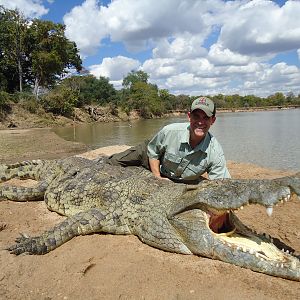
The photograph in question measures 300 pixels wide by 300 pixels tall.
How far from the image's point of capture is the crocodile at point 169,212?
10.2ft

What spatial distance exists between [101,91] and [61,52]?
51.2 feet

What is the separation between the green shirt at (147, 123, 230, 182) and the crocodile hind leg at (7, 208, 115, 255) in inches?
45.0

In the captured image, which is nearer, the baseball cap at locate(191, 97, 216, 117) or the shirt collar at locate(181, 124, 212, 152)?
the baseball cap at locate(191, 97, 216, 117)

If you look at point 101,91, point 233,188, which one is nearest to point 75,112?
point 101,91

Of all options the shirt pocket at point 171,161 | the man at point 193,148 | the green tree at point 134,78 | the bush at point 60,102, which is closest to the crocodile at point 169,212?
the shirt pocket at point 171,161

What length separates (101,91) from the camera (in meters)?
55.0

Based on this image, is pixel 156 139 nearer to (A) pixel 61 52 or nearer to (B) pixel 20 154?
(B) pixel 20 154

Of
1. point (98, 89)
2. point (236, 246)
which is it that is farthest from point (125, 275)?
point (98, 89)

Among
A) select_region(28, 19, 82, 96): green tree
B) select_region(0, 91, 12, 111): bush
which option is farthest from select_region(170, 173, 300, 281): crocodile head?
select_region(28, 19, 82, 96): green tree

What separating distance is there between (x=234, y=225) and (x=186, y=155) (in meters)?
1.27

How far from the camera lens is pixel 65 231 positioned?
4141 millimetres

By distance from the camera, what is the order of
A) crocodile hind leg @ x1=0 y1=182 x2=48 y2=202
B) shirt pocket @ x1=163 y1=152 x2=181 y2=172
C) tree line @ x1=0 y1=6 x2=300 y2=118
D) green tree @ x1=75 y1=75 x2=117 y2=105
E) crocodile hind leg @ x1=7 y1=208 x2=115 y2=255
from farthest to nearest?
1. green tree @ x1=75 y1=75 x2=117 y2=105
2. tree line @ x1=0 y1=6 x2=300 y2=118
3. crocodile hind leg @ x1=0 y1=182 x2=48 y2=202
4. shirt pocket @ x1=163 y1=152 x2=181 y2=172
5. crocodile hind leg @ x1=7 y1=208 x2=115 y2=255

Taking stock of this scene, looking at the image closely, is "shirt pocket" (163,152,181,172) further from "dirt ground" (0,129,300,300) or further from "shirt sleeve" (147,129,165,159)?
"dirt ground" (0,129,300,300)

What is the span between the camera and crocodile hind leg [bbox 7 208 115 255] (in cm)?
387
